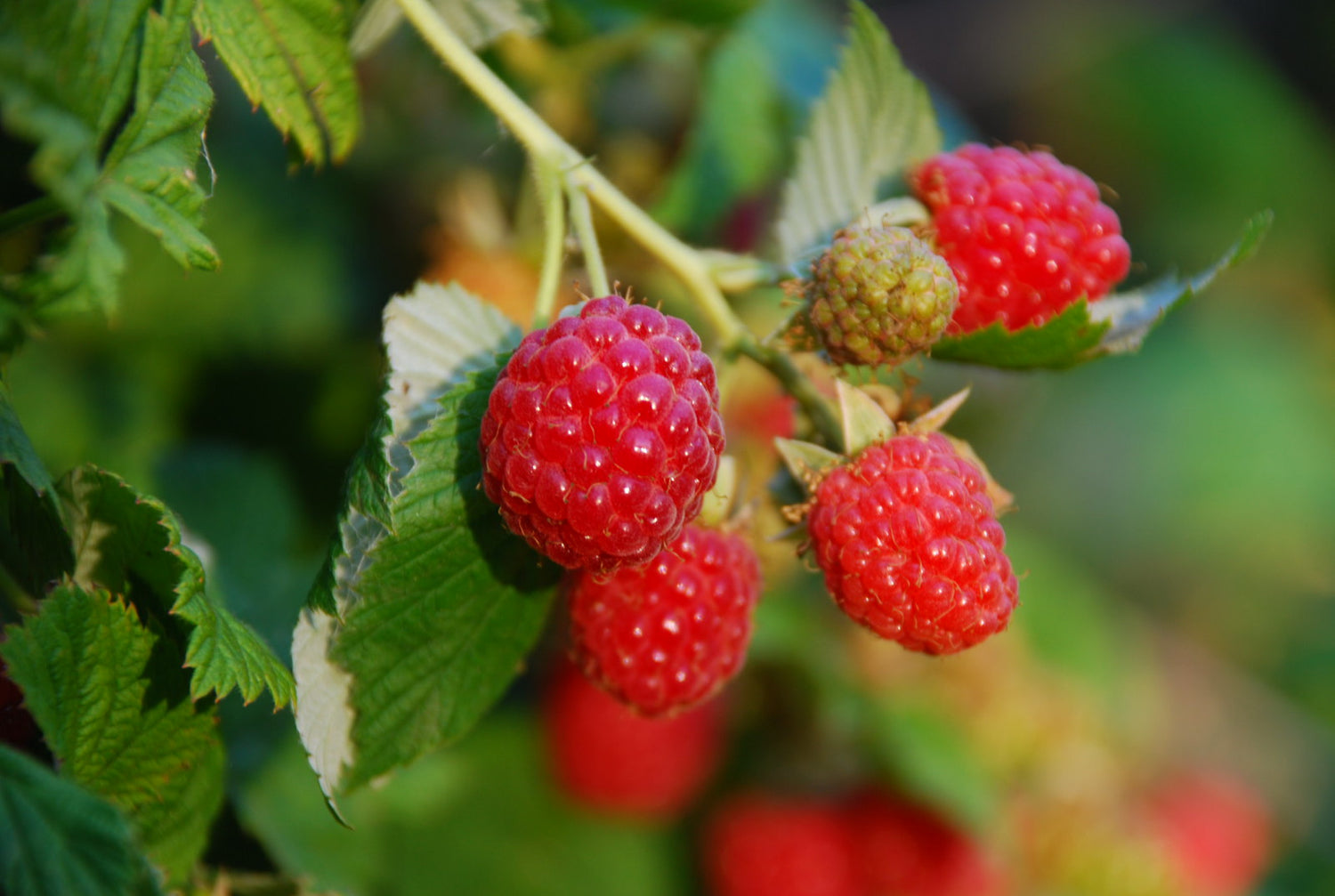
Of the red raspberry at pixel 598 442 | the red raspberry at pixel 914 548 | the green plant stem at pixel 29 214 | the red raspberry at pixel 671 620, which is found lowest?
the red raspberry at pixel 671 620

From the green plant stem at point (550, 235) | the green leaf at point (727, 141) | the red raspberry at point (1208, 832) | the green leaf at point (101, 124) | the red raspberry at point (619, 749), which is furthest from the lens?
the red raspberry at point (1208, 832)

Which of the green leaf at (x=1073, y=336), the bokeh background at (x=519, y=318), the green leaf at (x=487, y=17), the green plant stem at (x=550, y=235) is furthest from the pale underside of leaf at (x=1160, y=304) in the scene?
the green leaf at (x=487, y=17)

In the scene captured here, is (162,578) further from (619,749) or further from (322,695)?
(619,749)

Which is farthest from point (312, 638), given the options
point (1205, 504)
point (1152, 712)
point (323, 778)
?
point (1205, 504)

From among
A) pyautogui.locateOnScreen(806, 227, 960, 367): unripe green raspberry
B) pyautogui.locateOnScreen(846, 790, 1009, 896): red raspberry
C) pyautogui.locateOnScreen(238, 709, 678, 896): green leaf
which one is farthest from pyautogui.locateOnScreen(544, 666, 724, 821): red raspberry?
pyautogui.locateOnScreen(806, 227, 960, 367): unripe green raspberry

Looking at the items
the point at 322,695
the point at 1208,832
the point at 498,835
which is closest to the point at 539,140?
the point at 322,695

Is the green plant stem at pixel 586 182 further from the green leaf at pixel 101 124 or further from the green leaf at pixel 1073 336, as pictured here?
the green leaf at pixel 101 124
